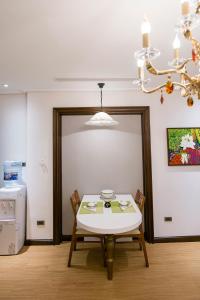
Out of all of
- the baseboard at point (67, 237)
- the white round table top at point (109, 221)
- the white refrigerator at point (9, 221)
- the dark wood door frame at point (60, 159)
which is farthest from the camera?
the baseboard at point (67, 237)

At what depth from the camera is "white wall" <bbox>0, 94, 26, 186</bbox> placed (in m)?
3.46

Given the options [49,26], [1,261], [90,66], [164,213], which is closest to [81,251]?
[1,261]

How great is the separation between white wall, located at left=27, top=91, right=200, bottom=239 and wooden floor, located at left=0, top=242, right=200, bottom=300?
0.36m

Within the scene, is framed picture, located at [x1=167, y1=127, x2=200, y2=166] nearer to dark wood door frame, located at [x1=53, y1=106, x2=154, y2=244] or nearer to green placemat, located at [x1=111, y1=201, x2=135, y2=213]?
dark wood door frame, located at [x1=53, y1=106, x2=154, y2=244]

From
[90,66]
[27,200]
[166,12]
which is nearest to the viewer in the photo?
[166,12]

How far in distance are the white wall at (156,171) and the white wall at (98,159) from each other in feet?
0.89

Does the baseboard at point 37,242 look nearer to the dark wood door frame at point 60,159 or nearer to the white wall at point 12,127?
the dark wood door frame at point 60,159

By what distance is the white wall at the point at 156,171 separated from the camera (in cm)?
329

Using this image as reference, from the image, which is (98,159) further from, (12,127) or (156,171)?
(12,127)

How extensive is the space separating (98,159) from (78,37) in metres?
2.03

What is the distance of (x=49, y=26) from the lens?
167 centimetres

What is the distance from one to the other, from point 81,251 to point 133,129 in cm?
207

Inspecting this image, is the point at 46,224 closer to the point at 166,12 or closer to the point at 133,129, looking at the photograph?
the point at 133,129

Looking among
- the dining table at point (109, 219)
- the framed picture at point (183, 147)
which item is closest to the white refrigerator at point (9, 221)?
the dining table at point (109, 219)
